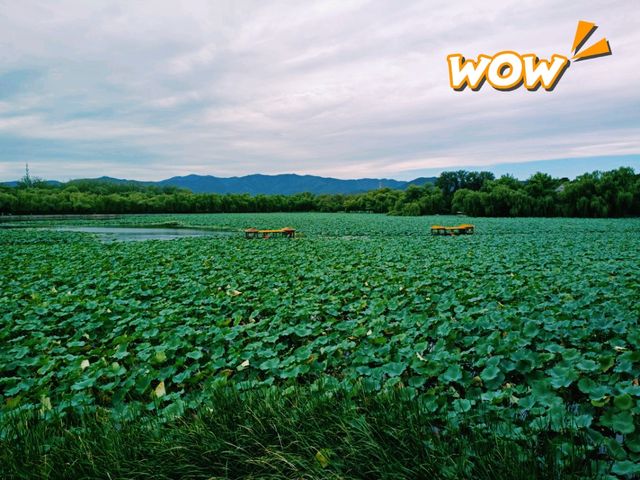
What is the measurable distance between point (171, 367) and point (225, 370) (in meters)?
0.46

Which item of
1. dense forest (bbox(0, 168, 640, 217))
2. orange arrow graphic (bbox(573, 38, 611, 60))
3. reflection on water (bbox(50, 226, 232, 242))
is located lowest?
reflection on water (bbox(50, 226, 232, 242))

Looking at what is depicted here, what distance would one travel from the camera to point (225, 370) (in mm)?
3418

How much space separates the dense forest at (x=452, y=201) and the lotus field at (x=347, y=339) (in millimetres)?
31196

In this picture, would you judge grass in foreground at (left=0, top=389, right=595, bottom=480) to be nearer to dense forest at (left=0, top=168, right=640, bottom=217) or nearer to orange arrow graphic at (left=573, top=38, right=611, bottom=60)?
orange arrow graphic at (left=573, top=38, right=611, bottom=60)

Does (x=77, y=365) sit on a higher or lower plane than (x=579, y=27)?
lower

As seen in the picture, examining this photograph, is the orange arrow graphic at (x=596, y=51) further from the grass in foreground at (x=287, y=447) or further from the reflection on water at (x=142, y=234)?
the reflection on water at (x=142, y=234)

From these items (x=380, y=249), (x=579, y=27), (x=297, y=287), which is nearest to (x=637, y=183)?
(x=579, y=27)

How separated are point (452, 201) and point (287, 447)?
4711cm

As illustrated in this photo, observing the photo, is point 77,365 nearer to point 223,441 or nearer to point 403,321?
point 223,441

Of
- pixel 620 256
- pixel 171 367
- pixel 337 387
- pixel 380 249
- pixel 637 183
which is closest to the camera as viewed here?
pixel 337 387

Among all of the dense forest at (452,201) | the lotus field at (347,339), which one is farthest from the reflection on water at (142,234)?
the dense forest at (452,201)

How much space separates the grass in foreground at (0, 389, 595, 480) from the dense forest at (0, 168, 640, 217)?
38.1m

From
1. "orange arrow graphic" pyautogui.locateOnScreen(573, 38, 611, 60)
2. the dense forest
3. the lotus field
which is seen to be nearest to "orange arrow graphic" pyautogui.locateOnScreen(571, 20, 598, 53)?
"orange arrow graphic" pyautogui.locateOnScreen(573, 38, 611, 60)

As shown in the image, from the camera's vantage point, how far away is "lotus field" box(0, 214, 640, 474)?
268 cm
